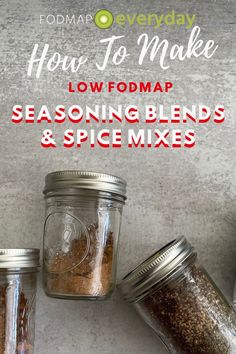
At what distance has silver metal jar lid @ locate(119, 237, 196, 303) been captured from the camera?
39.3 inches

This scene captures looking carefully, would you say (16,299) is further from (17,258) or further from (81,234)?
(81,234)

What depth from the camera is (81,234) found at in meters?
1.04

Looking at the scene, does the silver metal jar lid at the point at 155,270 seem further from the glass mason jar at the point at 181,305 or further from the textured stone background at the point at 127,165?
the textured stone background at the point at 127,165

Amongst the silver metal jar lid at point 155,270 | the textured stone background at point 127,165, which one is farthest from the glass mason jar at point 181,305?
the textured stone background at point 127,165

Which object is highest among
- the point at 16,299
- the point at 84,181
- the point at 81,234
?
the point at 84,181

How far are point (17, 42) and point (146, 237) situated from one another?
559mm

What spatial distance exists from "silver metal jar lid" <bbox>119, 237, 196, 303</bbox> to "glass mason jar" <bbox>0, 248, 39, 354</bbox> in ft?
0.69

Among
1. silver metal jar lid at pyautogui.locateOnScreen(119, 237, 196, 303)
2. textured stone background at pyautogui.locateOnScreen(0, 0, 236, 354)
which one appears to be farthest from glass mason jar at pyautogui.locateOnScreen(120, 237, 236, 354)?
textured stone background at pyautogui.locateOnScreen(0, 0, 236, 354)

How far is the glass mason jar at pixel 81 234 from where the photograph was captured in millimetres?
1030

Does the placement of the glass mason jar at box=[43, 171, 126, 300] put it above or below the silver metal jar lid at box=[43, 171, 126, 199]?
below

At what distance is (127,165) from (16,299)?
40cm

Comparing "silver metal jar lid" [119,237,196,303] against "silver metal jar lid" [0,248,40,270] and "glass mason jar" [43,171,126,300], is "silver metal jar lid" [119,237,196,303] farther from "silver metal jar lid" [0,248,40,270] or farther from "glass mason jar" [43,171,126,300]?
"silver metal jar lid" [0,248,40,270]

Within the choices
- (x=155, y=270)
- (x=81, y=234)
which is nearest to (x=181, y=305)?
(x=155, y=270)

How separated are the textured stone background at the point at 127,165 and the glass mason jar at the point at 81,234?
0.38 ft
